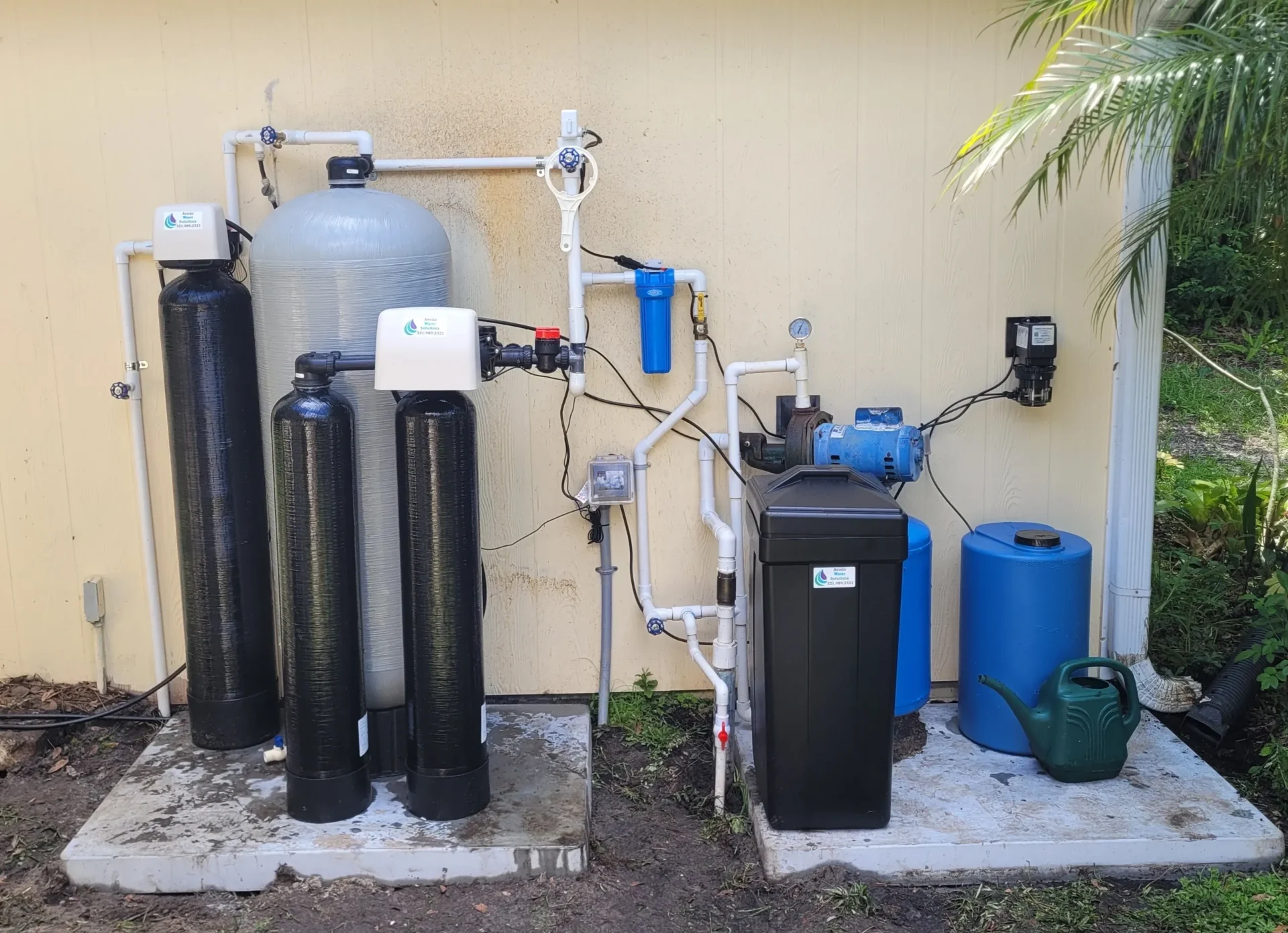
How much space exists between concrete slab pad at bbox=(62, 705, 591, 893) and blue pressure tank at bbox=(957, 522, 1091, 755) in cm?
128

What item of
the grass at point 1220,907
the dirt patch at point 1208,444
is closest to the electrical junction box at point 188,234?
the grass at point 1220,907

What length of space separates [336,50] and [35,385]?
152 centimetres

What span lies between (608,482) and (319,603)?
1104 millimetres

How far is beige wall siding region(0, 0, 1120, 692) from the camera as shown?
12.3 feet

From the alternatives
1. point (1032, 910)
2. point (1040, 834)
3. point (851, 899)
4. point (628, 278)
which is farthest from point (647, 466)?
point (1032, 910)

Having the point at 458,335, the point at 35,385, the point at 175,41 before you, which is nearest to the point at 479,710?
the point at 458,335

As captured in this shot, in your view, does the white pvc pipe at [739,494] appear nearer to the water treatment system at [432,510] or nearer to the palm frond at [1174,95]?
the water treatment system at [432,510]

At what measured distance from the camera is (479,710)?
324 centimetres

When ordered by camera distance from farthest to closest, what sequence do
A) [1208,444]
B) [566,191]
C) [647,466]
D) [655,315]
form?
[1208,444] → [647,466] → [655,315] → [566,191]

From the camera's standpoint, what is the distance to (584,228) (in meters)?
3.83

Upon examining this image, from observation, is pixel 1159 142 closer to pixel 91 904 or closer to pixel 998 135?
pixel 998 135

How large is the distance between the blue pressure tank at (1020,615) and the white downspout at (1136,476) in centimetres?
42

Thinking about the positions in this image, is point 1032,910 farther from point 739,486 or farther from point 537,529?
point 537,529

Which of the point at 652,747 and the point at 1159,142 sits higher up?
the point at 1159,142
